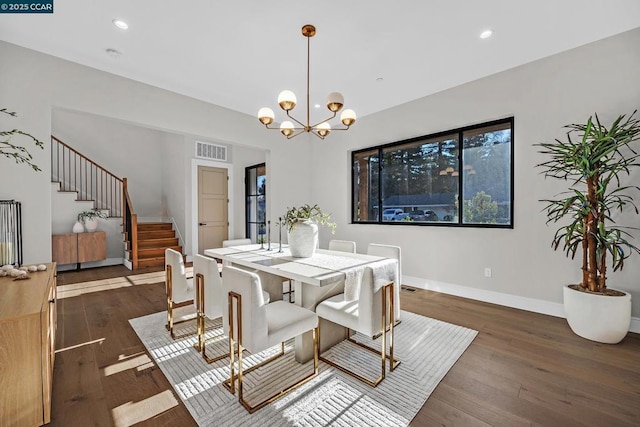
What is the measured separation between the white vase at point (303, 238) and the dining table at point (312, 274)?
3.0 inches

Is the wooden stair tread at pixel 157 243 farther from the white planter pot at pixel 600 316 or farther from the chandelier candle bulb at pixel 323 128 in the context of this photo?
the white planter pot at pixel 600 316

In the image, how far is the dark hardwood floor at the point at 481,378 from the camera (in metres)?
1.64

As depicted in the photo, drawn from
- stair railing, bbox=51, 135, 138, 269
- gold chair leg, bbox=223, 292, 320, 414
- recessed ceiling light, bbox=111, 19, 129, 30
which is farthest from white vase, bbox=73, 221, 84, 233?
gold chair leg, bbox=223, 292, 320, 414

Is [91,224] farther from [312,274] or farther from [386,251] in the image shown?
[386,251]

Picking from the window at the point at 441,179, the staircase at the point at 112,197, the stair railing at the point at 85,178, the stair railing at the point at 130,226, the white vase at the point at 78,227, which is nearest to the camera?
the window at the point at 441,179

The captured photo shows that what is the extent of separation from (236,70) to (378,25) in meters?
1.84

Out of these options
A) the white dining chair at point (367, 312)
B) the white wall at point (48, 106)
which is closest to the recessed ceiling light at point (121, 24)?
the white wall at point (48, 106)

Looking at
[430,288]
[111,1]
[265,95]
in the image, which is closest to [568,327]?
[430,288]

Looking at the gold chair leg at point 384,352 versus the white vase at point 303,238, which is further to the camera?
the white vase at point 303,238

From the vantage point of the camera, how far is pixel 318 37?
9.28 ft

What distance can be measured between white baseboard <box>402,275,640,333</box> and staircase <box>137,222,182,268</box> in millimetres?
5019

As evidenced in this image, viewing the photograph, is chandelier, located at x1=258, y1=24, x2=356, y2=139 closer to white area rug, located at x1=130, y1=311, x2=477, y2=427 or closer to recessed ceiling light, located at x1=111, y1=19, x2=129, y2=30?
recessed ceiling light, located at x1=111, y1=19, x2=129, y2=30

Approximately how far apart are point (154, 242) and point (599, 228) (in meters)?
7.29

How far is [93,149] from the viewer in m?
7.05
